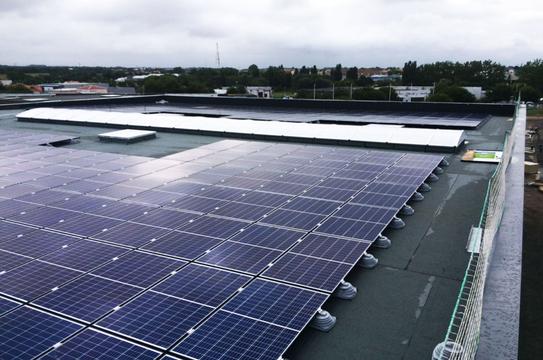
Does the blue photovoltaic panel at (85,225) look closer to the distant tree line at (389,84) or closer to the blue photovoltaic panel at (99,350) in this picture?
the blue photovoltaic panel at (99,350)

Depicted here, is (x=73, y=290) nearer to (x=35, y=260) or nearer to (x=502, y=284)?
(x=35, y=260)

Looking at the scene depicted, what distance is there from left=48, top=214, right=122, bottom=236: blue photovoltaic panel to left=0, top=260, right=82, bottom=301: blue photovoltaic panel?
9.29ft

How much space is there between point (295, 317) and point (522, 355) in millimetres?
15770

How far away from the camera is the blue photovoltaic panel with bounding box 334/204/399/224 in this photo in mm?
18759

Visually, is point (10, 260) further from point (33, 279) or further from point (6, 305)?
point (6, 305)

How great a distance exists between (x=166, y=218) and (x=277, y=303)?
28.0 feet

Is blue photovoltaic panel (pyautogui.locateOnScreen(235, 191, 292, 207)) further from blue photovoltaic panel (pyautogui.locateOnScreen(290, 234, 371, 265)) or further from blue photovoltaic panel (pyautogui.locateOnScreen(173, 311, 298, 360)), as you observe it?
blue photovoltaic panel (pyautogui.locateOnScreen(173, 311, 298, 360))

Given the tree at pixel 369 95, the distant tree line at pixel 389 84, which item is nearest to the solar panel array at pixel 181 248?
the tree at pixel 369 95

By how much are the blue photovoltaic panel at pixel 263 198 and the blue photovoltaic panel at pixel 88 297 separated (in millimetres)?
9083

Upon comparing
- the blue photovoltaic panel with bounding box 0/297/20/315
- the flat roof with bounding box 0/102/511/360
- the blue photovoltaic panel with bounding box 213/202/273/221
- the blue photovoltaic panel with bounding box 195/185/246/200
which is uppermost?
the blue photovoltaic panel with bounding box 195/185/246/200

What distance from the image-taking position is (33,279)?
44.7 feet

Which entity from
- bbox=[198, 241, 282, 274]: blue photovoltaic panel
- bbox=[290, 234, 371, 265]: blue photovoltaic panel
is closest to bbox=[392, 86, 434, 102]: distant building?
bbox=[290, 234, 371, 265]: blue photovoltaic panel

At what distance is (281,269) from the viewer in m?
14.4

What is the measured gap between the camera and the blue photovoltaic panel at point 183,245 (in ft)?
50.7
